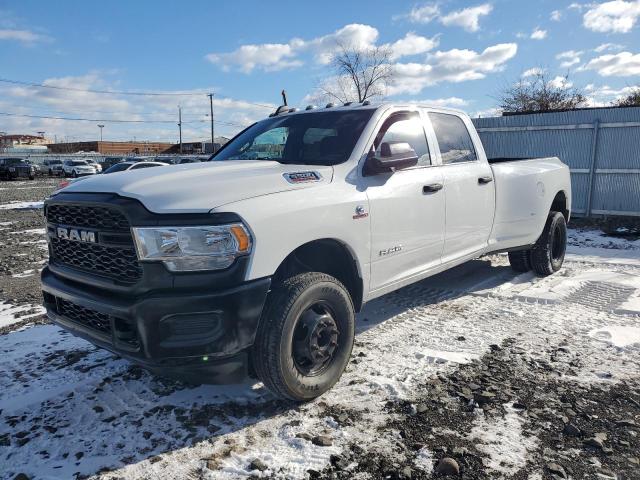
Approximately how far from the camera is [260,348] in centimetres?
273

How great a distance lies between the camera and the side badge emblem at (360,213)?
3249mm

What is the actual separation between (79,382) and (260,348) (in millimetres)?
1518

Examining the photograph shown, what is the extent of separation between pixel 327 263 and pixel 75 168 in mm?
39501

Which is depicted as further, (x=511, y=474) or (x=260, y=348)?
(x=260, y=348)

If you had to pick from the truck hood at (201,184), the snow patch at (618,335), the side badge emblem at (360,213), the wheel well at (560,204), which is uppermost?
the truck hood at (201,184)

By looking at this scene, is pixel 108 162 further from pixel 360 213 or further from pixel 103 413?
pixel 360 213

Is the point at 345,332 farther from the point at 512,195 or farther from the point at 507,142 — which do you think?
the point at 507,142

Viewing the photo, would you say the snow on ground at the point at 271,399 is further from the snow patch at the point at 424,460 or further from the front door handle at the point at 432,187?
the front door handle at the point at 432,187

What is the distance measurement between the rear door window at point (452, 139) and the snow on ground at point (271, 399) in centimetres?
150

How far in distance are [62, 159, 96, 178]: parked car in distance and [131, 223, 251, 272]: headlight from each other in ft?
125

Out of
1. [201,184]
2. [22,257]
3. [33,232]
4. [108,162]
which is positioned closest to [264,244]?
[201,184]

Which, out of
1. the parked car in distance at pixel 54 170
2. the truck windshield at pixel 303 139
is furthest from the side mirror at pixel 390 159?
the parked car in distance at pixel 54 170

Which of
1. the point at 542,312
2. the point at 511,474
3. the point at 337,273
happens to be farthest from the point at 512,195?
the point at 511,474

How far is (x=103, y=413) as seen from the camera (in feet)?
9.76
